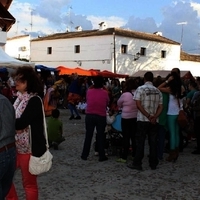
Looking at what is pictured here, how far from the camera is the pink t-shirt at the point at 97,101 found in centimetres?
711

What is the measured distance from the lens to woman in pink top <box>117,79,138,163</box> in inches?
279

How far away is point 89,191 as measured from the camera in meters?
5.34

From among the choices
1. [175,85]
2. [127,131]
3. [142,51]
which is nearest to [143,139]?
Answer: [127,131]

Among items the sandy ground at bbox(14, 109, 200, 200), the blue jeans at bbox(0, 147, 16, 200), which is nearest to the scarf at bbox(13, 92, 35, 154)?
the blue jeans at bbox(0, 147, 16, 200)

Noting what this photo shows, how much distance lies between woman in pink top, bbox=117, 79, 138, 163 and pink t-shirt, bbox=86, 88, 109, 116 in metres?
0.34

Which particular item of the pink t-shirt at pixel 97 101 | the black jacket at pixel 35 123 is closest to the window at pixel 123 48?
the pink t-shirt at pixel 97 101

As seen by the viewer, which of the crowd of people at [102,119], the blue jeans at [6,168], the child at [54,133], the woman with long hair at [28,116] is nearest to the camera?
the blue jeans at [6,168]

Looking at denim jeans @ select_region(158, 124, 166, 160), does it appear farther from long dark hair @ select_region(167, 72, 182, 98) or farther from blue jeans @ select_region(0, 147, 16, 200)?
blue jeans @ select_region(0, 147, 16, 200)

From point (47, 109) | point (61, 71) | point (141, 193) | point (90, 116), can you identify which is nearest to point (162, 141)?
point (90, 116)

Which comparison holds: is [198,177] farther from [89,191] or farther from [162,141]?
[89,191]

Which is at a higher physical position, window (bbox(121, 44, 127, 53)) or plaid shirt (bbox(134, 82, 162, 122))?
window (bbox(121, 44, 127, 53))

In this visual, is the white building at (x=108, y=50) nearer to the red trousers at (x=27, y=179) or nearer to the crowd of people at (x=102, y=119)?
the crowd of people at (x=102, y=119)

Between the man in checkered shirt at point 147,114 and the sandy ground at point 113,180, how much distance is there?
0.38m

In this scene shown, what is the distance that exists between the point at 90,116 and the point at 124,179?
5.30 feet
